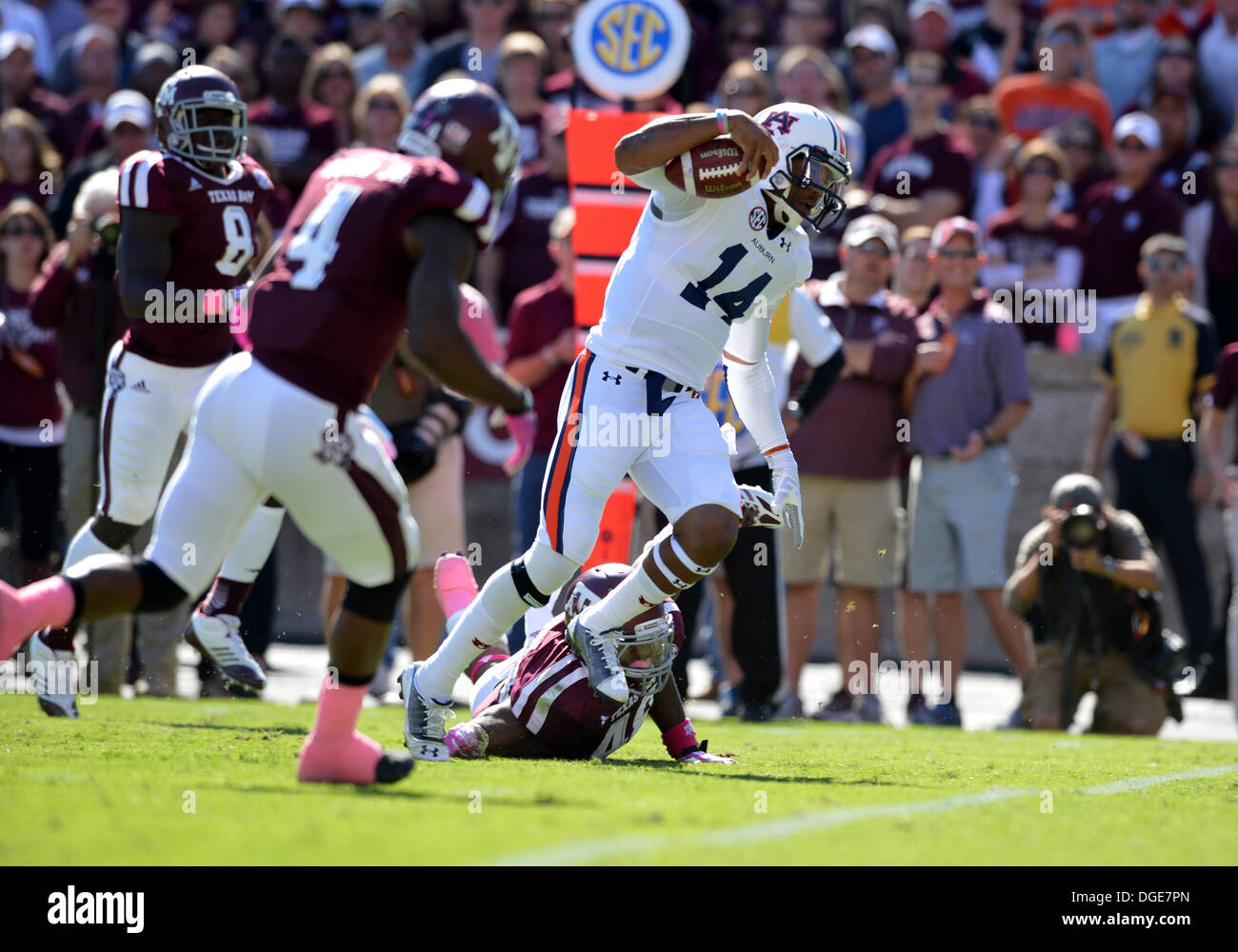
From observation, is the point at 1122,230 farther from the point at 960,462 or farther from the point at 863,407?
the point at 863,407

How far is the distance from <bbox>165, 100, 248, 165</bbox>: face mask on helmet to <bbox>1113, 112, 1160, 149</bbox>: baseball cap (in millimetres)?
5994

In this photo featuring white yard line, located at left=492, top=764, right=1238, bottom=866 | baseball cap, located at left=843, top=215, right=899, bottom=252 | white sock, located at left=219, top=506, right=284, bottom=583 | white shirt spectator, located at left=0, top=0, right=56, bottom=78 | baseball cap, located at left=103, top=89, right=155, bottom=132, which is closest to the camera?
white yard line, located at left=492, top=764, right=1238, bottom=866

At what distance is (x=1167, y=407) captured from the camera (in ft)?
32.4

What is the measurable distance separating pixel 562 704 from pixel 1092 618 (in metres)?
3.76

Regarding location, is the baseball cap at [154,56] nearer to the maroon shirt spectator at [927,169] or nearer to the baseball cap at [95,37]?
the baseball cap at [95,37]

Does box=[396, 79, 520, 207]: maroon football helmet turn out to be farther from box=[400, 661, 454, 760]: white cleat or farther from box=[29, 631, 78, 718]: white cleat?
box=[29, 631, 78, 718]: white cleat

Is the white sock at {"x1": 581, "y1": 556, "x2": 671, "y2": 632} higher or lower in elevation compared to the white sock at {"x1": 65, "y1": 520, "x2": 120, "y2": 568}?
lower

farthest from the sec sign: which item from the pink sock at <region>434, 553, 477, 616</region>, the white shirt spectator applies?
the white shirt spectator

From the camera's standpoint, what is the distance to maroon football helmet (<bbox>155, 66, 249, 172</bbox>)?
6.79 metres

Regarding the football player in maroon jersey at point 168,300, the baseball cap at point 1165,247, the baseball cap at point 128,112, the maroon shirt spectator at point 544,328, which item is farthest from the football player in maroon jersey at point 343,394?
the baseball cap at point 1165,247

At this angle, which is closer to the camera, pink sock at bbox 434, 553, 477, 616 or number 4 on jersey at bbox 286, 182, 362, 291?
number 4 on jersey at bbox 286, 182, 362, 291

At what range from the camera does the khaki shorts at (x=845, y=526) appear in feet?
29.6

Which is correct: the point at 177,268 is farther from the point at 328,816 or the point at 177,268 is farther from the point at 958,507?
the point at 958,507
